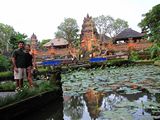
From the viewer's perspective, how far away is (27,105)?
24.5 feet

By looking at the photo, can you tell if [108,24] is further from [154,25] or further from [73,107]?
[73,107]

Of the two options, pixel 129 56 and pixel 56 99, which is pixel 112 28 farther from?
pixel 56 99

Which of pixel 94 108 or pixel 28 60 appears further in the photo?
pixel 28 60

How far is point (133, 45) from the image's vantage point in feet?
140

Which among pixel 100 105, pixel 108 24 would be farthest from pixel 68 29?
pixel 100 105

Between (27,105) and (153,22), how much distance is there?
2966cm

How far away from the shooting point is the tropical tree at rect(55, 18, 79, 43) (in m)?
64.2

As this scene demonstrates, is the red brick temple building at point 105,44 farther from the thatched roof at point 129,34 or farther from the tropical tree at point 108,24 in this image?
the tropical tree at point 108,24

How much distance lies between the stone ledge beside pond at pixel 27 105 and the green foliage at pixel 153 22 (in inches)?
956

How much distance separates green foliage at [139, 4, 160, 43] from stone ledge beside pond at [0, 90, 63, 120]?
24283 mm

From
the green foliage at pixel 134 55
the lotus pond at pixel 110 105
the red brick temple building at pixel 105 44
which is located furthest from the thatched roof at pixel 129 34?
the lotus pond at pixel 110 105

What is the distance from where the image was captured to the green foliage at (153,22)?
1270 inches

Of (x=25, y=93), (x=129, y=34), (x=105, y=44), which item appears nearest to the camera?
(x=25, y=93)

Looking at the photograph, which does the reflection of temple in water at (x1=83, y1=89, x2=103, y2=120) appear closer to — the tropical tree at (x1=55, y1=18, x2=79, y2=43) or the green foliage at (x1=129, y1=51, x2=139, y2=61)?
the green foliage at (x1=129, y1=51, x2=139, y2=61)
